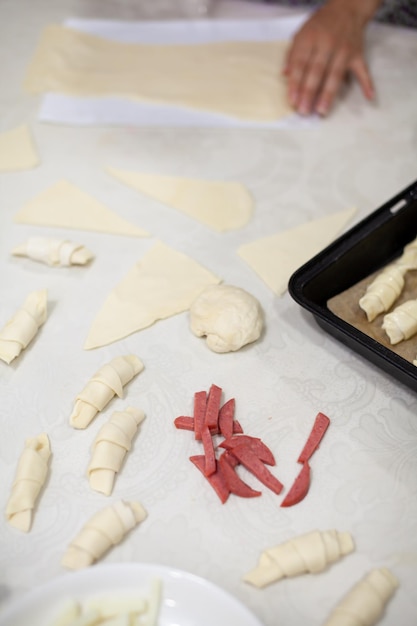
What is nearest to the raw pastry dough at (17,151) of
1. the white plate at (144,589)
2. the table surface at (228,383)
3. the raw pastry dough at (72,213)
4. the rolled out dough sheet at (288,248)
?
the table surface at (228,383)

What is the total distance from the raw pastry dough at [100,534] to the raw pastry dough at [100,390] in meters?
0.18

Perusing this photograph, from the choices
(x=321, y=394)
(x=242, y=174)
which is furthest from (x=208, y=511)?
(x=242, y=174)

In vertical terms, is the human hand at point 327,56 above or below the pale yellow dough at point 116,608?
above

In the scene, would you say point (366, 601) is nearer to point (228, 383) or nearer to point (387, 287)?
point (228, 383)

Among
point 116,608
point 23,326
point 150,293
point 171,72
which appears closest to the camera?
point 116,608

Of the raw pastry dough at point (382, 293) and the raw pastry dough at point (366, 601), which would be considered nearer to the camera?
the raw pastry dough at point (366, 601)

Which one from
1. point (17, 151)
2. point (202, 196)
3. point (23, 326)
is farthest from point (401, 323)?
point (17, 151)

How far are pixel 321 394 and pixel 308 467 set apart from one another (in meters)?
0.16

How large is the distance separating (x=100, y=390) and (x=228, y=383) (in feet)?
0.76

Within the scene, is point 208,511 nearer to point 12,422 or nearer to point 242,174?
point 12,422

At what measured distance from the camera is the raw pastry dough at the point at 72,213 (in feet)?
4.70

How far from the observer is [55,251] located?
1333mm

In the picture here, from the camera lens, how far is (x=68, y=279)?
1.34 metres

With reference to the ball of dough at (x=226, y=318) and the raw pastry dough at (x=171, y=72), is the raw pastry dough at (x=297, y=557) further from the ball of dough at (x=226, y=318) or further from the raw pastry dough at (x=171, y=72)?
the raw pastry dough at (x=171, y=72)
